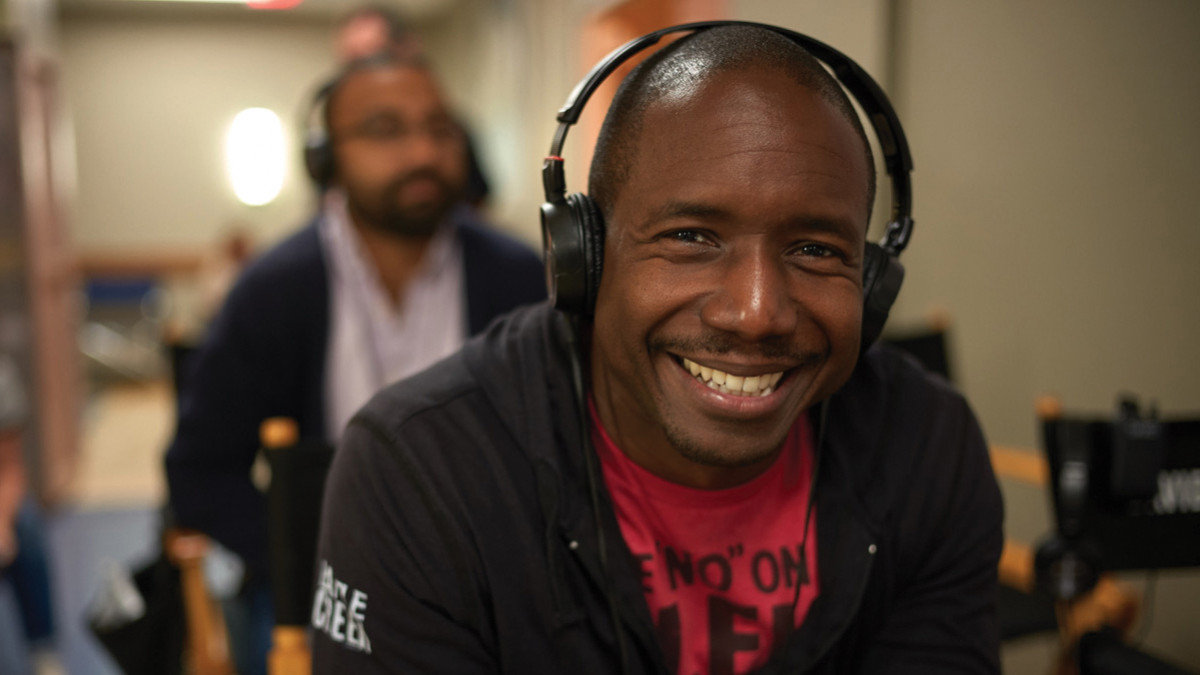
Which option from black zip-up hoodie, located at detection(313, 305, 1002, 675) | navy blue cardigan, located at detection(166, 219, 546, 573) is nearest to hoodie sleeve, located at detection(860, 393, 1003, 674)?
black zip-up hoodie, located at detection(313, 305, 1002, 675)

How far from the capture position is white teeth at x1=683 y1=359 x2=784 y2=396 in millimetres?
845

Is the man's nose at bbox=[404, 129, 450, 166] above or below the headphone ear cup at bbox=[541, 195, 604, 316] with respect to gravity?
above

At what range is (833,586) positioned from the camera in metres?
0.96

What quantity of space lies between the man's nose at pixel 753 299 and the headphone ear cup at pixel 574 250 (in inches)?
5.1

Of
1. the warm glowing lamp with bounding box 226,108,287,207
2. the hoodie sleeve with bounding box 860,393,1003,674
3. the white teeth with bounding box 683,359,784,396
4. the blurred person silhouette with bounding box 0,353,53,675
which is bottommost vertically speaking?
the blurred person silhouette with bounding box 0,353,53,675

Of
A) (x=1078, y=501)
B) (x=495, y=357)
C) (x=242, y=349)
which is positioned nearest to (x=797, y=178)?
(x=495, y=357)

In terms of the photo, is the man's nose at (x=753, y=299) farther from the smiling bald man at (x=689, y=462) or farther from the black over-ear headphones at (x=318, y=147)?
the black over-ear headphones at (x=318, y=147)

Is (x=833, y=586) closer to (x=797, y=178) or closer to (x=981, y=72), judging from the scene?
(x=797, y=178)

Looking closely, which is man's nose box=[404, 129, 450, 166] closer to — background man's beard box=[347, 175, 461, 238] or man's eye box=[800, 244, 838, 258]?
background man's beard box=[347, 175, 461, 238]

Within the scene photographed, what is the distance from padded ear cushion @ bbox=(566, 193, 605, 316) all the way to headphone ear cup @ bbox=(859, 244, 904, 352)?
275 mm

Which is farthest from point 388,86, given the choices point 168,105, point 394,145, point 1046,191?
point 168,105

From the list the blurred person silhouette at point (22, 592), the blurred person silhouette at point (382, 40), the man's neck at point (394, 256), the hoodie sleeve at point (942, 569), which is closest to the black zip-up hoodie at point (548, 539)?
the hoodie sleeve at point (942, 569)

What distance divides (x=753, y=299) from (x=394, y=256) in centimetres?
126

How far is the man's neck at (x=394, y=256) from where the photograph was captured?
190cm
